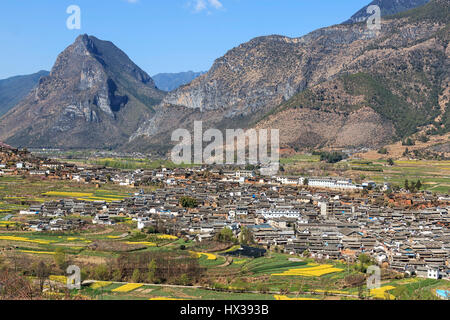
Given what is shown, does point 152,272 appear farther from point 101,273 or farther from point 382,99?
point 382,99

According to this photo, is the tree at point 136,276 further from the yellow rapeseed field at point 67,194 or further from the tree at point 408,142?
the tree at point 408,142

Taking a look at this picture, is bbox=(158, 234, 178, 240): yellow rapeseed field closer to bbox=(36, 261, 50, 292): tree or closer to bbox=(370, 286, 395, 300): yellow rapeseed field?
bbox=(36, 261, 50, 292): tree

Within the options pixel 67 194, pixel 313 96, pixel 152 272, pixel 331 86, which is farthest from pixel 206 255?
pixel 331 86

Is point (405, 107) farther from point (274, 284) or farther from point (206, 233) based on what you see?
point (274, 284)

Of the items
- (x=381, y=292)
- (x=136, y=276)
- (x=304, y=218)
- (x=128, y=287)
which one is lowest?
(x=381, y=292)

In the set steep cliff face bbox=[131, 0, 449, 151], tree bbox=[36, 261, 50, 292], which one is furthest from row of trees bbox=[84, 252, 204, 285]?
steep cliff face bbox=[131, 0, 449, 151]
